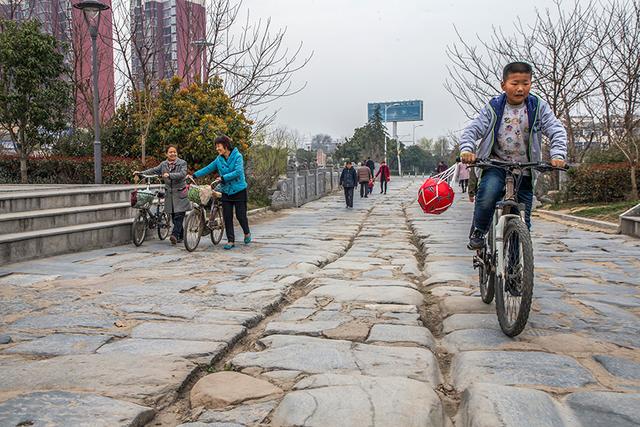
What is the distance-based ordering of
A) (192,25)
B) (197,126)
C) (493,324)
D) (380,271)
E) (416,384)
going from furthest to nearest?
(192,25), (197,126), (380,271), (493,324), (416,384)

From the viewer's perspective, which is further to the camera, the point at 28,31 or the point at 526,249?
the point at 28,31

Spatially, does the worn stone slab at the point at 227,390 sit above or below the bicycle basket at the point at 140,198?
below

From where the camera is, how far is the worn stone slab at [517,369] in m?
2.89

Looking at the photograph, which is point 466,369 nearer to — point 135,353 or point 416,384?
point 416,384

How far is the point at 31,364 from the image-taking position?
3.17 metres

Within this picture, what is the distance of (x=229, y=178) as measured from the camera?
862cm

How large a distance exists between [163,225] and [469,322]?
6534 millimetres

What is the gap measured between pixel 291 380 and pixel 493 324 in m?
1.71

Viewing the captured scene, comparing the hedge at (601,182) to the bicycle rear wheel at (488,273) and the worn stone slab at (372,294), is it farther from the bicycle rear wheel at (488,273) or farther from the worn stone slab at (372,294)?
the bicycle rear wheel at (488,273)

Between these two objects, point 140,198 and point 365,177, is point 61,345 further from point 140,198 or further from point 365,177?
point 365,177

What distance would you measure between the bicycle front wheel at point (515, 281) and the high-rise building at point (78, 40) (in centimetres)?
1572

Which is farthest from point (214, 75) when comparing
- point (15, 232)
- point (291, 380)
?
point (291, 380)

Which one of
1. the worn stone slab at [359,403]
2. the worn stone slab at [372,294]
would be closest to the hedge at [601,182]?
the worn stone slab at [372,294]

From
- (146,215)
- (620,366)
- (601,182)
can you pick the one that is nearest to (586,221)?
(601,182)
